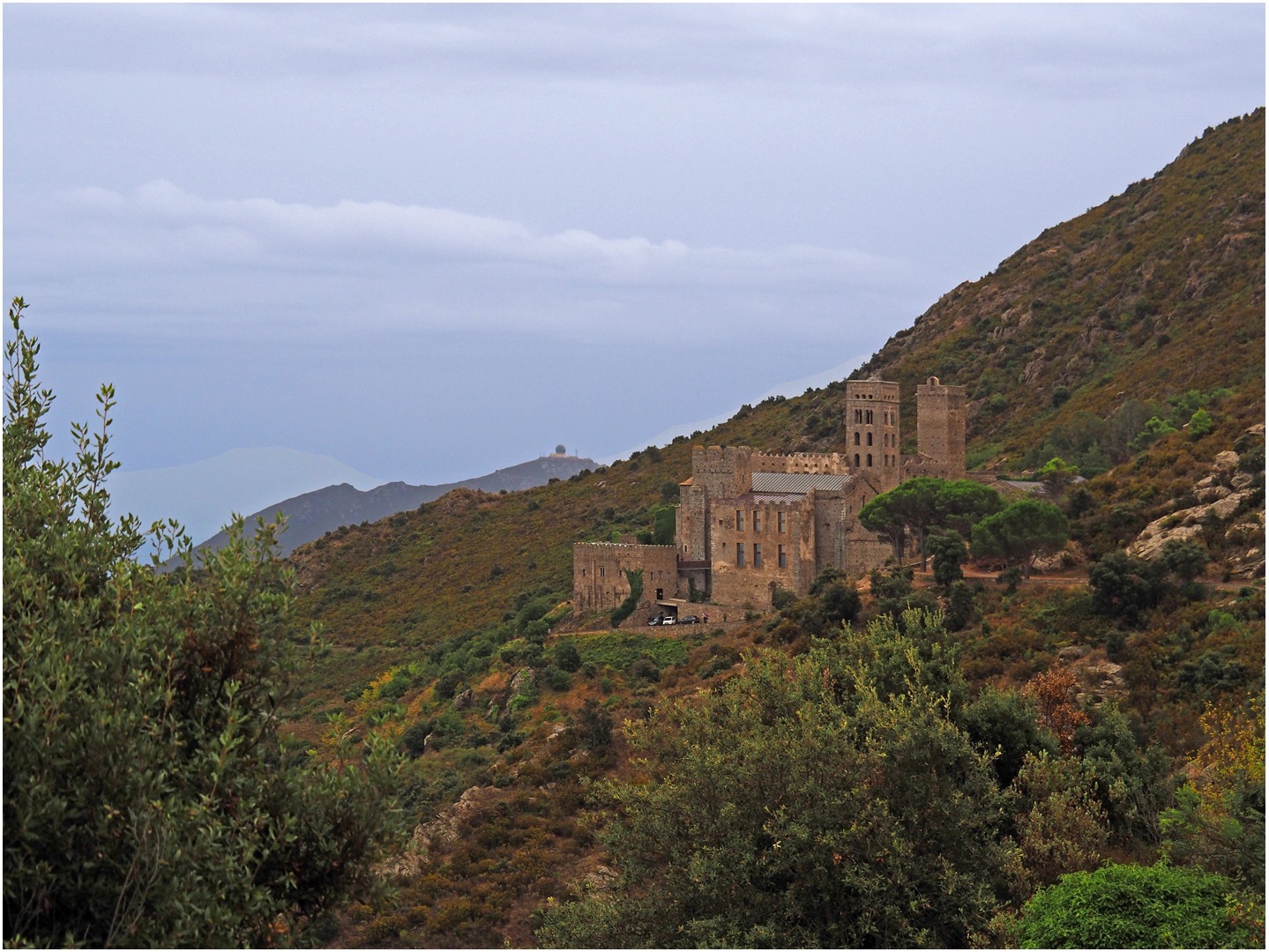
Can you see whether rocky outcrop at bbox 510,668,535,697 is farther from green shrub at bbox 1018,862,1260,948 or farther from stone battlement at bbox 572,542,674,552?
green shrub at bbox 1018,862,1260,948

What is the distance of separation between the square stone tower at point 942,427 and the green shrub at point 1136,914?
46.8 meters

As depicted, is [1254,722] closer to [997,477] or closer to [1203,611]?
[1203,611]

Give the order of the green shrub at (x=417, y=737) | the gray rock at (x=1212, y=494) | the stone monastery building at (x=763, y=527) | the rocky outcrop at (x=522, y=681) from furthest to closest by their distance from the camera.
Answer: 1. the stone monastery building at (x=763, y=527)
2. the rocky outcrop at (x=522, y=681)
3. the green shrub at (x=417, y=737)
4. the gray rock at (x=1212, y=494)

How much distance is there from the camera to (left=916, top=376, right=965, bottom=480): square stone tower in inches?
2623

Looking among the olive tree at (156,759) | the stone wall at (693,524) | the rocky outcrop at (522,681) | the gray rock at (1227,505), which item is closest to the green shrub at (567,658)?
the rocky outcrop at (522,681)

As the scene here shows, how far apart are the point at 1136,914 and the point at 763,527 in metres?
34.2

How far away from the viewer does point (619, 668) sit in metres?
51.7

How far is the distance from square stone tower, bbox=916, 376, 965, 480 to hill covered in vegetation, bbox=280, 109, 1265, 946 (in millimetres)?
7199

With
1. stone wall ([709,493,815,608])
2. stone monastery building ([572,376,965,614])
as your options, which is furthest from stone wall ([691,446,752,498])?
stone wall ([709,493,815,608])

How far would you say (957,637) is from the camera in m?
42.0

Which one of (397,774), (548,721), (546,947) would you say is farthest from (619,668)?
(397,774)

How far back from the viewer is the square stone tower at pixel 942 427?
66625 millimetres

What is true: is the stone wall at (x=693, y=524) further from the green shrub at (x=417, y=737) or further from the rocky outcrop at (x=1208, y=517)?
the rocky outcrop at (x=1208, y=517)

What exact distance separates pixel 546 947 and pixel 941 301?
105755 millimetres
